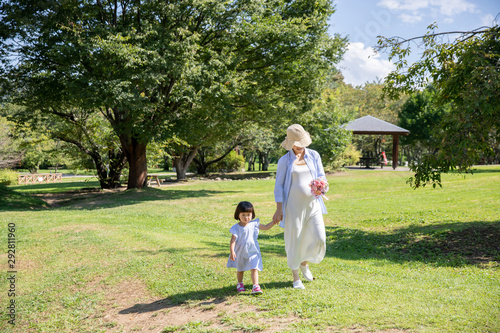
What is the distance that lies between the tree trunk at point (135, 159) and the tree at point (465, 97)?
13854 mm

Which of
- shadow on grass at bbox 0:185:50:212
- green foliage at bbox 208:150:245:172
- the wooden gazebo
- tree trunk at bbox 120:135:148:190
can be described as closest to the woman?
shadow on grass at bbox 0:185:50:212

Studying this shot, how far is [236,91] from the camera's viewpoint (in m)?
17.7

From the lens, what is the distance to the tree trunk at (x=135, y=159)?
20.4 metres

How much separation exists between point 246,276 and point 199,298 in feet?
3.19

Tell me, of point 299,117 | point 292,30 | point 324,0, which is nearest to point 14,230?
point 292,30

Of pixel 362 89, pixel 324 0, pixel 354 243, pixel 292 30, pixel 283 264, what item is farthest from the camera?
pixel 362 89

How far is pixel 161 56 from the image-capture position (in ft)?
Answer: 51.2

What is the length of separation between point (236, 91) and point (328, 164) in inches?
657

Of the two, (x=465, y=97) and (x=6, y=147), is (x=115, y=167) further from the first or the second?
(x=465, y=97)

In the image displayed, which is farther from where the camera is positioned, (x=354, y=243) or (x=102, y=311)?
(x=354, y=243)

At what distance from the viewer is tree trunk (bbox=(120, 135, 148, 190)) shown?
20422mm

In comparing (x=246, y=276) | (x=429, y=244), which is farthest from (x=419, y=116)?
(x=246, y=276)

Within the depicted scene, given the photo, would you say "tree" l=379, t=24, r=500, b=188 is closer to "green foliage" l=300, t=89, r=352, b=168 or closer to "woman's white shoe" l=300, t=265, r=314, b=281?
"woman's white shoe" l=300, t=265, r=314, b=281

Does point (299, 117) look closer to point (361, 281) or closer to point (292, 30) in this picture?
point (292, 30)
